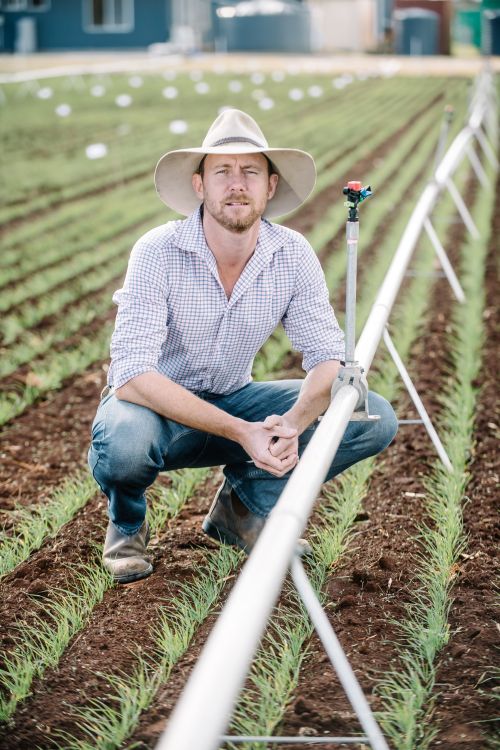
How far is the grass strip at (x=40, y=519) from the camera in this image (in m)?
3.21

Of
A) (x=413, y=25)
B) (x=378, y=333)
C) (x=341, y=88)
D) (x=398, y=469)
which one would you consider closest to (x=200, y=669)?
(x=378, y=333)

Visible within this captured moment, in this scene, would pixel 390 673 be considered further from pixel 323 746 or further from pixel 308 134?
pixel 308 134

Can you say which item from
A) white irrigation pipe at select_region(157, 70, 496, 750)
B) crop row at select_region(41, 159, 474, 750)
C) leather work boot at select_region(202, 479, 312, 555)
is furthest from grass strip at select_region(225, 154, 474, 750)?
white irrigation pipe at select_region(157, 70, 496, 750)

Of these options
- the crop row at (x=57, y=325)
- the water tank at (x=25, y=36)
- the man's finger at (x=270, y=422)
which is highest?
the water tank at (x=25, y=36)

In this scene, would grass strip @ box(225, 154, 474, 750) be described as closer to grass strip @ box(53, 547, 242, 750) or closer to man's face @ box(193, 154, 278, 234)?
grass strip @ box(53, 547, 242, 750)

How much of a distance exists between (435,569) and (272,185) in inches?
50.9

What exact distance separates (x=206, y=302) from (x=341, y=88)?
1933 centimetres

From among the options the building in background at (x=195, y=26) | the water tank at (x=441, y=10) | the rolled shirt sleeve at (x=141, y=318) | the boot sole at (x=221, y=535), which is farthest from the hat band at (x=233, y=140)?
the water tank at (x=441, y=10)

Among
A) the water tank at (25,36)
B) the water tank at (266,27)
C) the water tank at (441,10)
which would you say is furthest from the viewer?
the water tank at (441,10)

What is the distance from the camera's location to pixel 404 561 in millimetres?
3115

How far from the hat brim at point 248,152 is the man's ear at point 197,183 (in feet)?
0.08

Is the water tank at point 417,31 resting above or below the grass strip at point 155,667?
above

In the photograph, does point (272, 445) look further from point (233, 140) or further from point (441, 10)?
point (441, 10)

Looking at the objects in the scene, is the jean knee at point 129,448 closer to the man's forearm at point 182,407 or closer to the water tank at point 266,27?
Answer: the man's forearm at point 182,407
